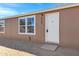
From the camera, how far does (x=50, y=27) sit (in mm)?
14000

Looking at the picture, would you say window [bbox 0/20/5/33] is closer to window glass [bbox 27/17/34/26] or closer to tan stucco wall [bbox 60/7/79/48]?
window glass [bbox 27/17/34/26]

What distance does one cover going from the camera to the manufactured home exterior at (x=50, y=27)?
1179 cm

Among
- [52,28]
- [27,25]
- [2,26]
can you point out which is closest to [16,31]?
[27,25]

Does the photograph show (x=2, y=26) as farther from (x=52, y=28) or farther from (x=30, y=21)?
(x=52, y=28)

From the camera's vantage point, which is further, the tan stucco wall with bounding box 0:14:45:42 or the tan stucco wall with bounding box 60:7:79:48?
the tan stucco wall with bounding box 0:14:45:42

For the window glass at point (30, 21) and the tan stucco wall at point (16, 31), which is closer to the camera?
the tan stucco wall at point (16, 31)

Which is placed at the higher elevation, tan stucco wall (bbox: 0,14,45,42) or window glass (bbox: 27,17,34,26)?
window glass (bbox: 27,17,34,26)

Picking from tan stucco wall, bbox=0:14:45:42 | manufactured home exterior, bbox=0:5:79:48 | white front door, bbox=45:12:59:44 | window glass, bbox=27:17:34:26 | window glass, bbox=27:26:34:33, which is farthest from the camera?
window glass, bbox=27:26:34:33

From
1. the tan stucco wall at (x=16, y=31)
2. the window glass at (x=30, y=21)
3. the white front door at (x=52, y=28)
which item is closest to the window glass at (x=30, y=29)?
the window glass at (x=30, y=21)

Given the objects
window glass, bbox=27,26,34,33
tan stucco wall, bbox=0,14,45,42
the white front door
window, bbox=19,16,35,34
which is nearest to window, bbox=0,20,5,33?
tan stucco wall, bbox=0,14,45,42

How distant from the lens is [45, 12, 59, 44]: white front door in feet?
43.5

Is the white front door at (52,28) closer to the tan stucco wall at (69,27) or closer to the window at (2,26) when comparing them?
the tan stucco wall at (69,27)

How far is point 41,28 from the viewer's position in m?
15.0

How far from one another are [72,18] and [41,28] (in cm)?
394
